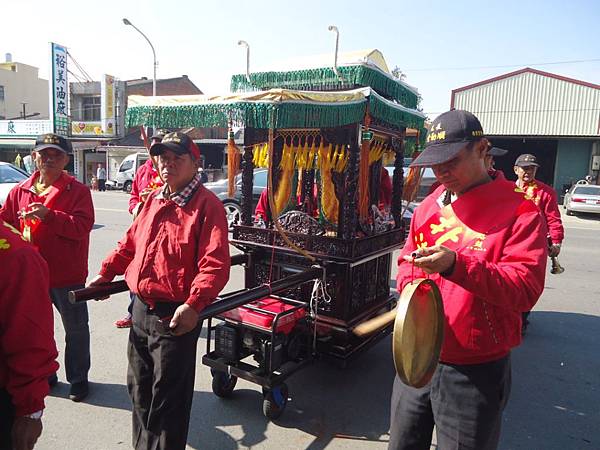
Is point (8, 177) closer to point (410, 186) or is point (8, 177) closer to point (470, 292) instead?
point (410, 186)

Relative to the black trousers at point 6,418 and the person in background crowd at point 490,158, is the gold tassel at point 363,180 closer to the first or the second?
the person in background crowd at point 490,158

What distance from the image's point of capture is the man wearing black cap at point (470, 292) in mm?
1691

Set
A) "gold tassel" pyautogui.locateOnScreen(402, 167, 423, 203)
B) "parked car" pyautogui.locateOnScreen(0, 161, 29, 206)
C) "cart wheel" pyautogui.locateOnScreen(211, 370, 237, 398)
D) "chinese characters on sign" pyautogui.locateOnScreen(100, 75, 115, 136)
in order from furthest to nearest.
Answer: "chinese characters on sign" pyautogui.locateOnScreen(100, 75, 115, 136)
"parked car" pyautogui.locateOnScreen(0, 161, 29, 206)
"gold tassel" pyautogui.locateOnScreen(402, 167, 423, 203)
"cart wheel" pyautogui.locateOnScreen(211, 370, 237, 398)

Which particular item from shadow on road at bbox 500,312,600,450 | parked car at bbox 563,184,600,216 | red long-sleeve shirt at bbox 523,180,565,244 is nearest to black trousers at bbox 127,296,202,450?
shadow on road at bbox 500,312,600,450

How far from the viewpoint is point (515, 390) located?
3.65m

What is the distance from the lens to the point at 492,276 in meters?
1.58

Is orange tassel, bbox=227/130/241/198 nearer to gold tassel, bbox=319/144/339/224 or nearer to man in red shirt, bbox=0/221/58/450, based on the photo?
gold tassel, bbox=319/144/339/224

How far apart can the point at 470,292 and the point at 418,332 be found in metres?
0.27

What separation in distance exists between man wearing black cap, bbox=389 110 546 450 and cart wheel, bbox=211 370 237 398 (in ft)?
5.93

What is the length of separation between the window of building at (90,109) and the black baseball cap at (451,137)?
2980cm

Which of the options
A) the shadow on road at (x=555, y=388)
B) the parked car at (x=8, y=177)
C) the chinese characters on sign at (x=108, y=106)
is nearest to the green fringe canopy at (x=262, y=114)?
the shadow on road at (x=555, y=388)

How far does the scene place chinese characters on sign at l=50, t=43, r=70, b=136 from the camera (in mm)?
23375

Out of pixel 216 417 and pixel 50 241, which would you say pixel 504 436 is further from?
pixel 50 241

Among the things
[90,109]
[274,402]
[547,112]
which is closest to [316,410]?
[274,402]
